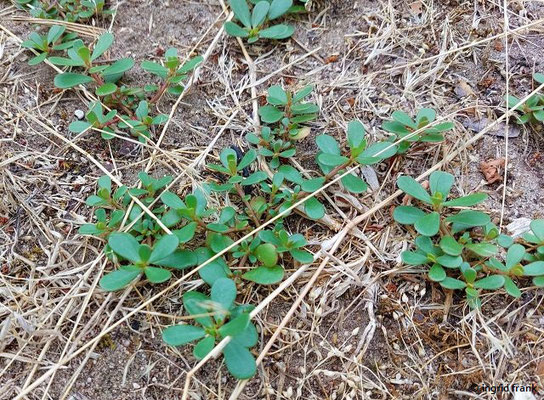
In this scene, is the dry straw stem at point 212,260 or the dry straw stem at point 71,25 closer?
the dry straw stem at point 212,260

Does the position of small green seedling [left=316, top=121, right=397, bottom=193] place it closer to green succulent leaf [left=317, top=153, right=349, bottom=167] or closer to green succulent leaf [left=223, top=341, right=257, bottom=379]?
green succulent leaf [left=317, top=153, right=349, bottom=167]

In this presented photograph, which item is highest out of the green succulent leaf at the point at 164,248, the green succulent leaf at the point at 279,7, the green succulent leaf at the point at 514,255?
the green succulent leaf at the point at 279,7

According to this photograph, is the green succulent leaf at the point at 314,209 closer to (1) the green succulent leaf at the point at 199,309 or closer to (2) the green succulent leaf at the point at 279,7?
(1) the green succulent leaf at the point at 199,309

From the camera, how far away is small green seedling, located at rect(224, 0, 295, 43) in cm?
177

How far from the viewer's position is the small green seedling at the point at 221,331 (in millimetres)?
1159

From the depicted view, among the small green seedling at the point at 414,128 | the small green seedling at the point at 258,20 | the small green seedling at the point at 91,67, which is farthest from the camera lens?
the small green seedling at the point at 258,20

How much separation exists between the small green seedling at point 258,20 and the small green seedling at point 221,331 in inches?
38.1

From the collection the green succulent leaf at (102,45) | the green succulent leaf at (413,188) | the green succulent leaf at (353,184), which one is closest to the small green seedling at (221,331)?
the green succulent leaf at (353,184)

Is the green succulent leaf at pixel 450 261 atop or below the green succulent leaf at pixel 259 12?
below

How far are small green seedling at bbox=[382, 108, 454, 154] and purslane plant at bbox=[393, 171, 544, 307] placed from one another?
5.3 inches

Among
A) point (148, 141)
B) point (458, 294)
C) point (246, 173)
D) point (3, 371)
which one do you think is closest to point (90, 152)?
point (148, 141)

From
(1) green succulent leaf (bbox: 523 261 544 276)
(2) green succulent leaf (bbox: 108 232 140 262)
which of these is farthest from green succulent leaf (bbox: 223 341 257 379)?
(1) green succulent leaf (bbox: 523 261 544 276)

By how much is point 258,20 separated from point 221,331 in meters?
1.15

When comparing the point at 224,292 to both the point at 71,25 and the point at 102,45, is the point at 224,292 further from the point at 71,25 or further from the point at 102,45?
the point at 71,25
